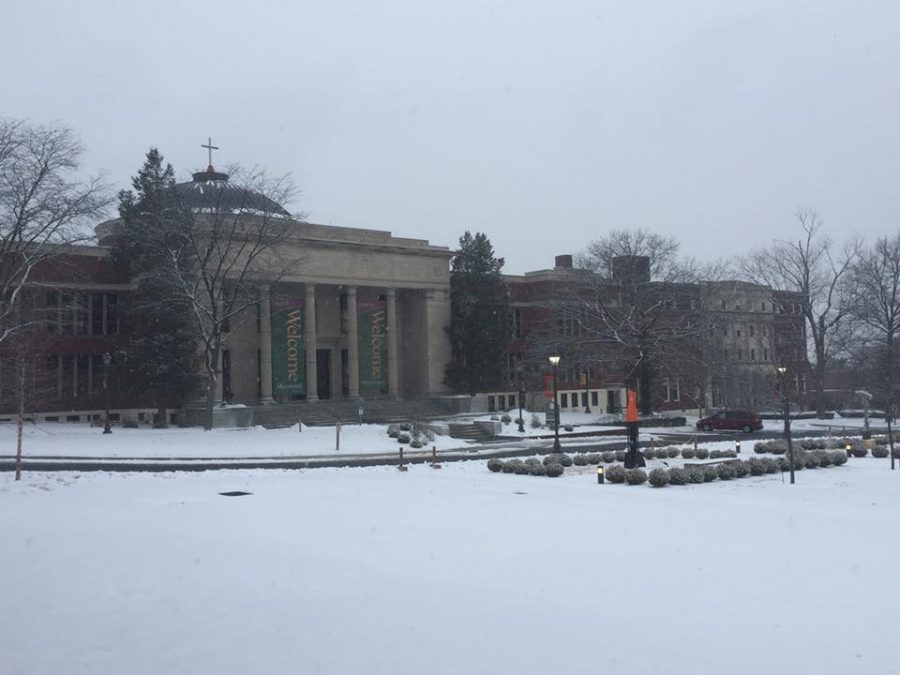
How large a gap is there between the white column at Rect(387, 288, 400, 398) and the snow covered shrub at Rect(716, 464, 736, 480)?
34.4 meters

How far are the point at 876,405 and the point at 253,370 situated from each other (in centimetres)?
5357

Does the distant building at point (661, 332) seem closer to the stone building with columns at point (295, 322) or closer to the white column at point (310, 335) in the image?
the stone building with columns at point (295, 322)

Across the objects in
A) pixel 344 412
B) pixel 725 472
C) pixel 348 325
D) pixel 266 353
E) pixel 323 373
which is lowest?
pixel 725 472

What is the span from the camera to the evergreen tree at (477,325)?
58.7 meters

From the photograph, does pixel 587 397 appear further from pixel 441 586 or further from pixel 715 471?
pixel 441 586

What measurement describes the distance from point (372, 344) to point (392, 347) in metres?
1.36

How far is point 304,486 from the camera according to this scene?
21750 mm

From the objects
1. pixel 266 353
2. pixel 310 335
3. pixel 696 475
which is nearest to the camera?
pixel 696 475

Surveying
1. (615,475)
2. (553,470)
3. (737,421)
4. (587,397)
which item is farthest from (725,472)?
(587,397)

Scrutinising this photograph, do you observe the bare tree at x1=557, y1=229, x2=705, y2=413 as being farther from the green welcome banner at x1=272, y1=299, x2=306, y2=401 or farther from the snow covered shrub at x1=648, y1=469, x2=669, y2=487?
the snow covered shrub at x1=648, y1=469, x2=669, y2=487

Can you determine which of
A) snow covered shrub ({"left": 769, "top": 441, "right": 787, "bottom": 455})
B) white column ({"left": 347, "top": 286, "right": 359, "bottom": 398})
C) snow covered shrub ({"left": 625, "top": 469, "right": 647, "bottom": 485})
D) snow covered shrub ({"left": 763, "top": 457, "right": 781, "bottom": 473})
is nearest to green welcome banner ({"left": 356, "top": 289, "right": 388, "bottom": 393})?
white column ({"left": 347, "top": 286, "right": 359, "bottom": 398})

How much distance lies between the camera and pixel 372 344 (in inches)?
2272

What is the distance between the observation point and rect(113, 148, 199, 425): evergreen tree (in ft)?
141

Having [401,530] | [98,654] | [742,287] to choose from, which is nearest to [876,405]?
[742,287]
